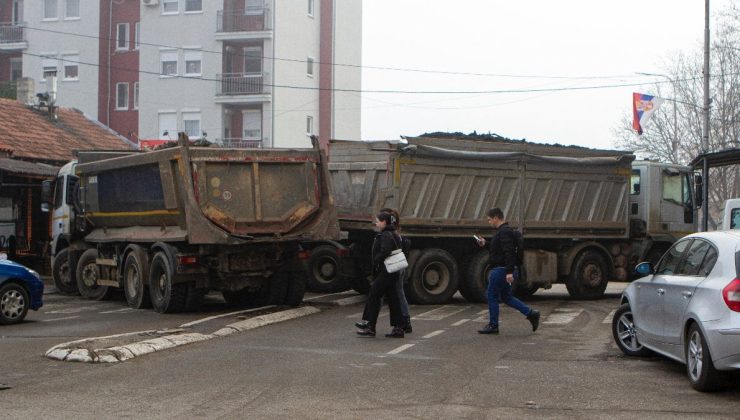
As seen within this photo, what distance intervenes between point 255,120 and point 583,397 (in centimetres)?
4489

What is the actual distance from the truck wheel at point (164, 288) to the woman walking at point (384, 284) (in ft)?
14.0

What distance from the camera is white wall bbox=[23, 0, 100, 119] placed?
55.3 m

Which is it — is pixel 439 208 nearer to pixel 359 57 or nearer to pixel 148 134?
pixel 148 134

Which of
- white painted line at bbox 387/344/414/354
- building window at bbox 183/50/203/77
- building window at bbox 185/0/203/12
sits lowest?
white painted line at bbox 387/344/414/354

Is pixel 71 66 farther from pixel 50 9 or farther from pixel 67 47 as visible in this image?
pixel 50 9

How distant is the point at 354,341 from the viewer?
44.4 feet

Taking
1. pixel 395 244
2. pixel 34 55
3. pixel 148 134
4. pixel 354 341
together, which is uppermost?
pixel 34 55

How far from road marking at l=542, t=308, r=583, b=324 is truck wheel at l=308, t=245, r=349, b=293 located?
4218 mm

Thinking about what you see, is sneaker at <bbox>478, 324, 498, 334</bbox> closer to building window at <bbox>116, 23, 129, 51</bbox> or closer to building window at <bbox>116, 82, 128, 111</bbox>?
building window at <bbox>116, 82, 128, 111</bbox>

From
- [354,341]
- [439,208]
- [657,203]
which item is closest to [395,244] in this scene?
[354,341]

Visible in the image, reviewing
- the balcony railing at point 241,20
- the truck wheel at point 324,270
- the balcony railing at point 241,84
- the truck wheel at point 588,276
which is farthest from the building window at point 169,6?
the truck wheel at point 588,276

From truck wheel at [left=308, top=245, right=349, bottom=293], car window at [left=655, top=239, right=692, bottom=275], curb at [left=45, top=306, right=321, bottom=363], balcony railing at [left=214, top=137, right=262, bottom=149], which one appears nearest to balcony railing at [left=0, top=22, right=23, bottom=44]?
balcony railing at [left=214, top=137, right=262, bottom=149]

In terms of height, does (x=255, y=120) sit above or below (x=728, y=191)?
above

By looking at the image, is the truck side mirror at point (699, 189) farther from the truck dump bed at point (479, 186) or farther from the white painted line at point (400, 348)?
the white painted line at point (400, 348)
